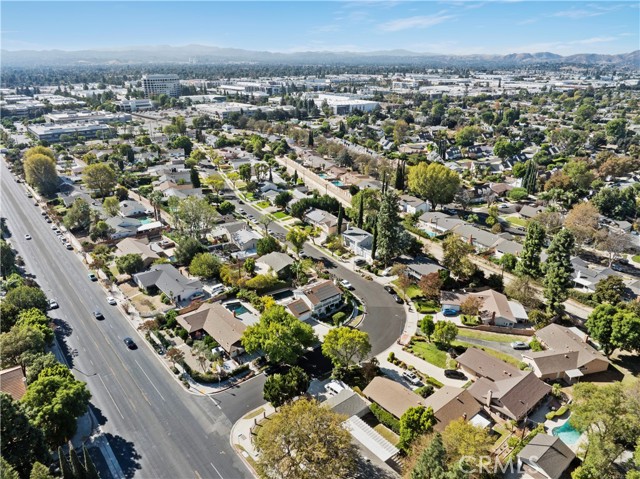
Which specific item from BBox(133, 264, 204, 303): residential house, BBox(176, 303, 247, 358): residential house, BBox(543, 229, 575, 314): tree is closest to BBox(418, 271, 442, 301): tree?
BBox(543, 229, 575, 314): tree

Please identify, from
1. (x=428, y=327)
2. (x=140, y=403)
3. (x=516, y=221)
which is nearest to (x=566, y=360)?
(x=428, y=327)

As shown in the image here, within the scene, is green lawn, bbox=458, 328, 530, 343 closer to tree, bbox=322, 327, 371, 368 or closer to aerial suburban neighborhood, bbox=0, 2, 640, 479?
aerial suburban neighborhood, bbox=0, 2, 640, 479

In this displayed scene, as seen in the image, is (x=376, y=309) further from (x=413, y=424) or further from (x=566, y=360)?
(x=413, y=424)

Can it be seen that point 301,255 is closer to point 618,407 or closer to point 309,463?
point 309,463

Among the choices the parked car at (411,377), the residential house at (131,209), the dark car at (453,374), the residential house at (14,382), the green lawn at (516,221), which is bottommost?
the dark car at (453,374)

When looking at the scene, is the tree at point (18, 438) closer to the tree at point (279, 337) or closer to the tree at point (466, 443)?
the tree at point (279, 337)

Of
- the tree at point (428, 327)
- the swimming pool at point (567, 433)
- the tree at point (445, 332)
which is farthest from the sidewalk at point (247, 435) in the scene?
the swimming pool at point (567, 433)
